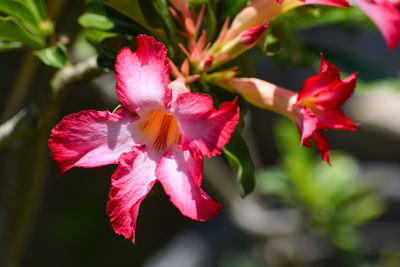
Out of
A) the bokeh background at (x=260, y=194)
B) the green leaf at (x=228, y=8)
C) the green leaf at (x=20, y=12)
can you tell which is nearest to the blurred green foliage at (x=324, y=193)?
the bokeh background at (x=260, y=194)

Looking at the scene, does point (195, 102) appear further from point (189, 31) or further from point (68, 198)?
point (68, 198)

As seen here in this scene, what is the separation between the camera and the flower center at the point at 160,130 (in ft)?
1.86

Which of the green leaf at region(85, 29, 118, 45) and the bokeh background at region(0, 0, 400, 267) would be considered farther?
the bokeh background at region(0, 0, 400, 267)

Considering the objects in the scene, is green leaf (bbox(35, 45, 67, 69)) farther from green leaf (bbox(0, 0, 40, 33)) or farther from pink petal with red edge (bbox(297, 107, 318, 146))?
pink petal with red edge (bbox(297, 107, 318, 146))

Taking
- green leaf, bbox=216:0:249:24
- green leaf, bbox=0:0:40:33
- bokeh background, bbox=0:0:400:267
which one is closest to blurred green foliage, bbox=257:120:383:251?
bokeh background, bbox=0:0:400:267

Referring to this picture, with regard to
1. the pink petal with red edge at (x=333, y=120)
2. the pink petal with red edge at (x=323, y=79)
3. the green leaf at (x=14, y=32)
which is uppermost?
the green leaf at (x=14, y=32)

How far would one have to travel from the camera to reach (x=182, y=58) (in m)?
0.65

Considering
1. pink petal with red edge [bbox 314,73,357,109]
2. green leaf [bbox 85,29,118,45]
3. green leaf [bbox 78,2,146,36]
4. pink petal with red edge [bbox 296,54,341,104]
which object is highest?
green leaf [bbox 78,2,146,36]

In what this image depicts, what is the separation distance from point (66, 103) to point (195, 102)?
95.3 inches

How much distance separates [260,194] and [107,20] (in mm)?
1742

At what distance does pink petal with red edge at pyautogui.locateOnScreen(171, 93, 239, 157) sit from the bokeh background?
0.64 feet

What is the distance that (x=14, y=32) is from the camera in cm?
63

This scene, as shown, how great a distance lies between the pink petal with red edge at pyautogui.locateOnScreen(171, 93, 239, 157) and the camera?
1.61 feet

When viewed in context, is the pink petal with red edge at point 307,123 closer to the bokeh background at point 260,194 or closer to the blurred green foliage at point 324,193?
the bokeh background at point 260,194
